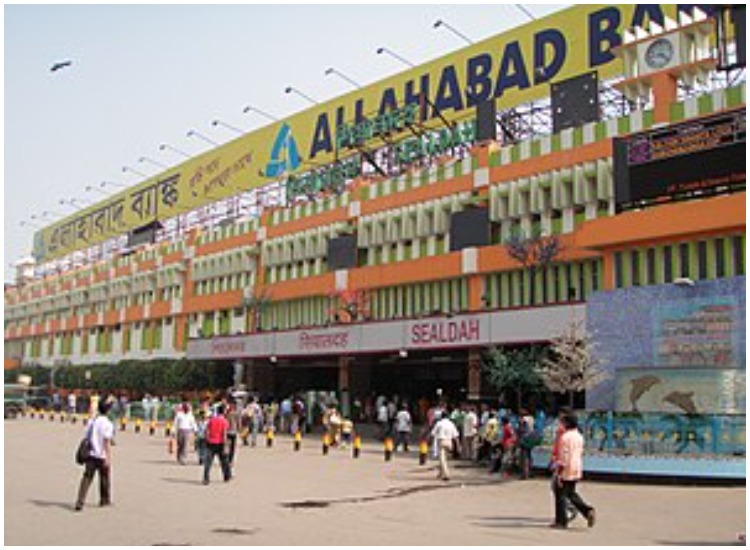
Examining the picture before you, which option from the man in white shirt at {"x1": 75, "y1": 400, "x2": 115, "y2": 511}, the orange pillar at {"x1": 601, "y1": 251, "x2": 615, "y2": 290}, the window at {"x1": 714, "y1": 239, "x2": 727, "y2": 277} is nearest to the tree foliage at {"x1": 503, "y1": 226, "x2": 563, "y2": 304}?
the orange pillar at {"x1": 601, "y1": 251, "x2": 615, "y2": 290}

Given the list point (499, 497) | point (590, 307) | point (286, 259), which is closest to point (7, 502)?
point (499, 497)

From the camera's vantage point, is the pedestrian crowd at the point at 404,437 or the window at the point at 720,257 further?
the window at the point at 720,257

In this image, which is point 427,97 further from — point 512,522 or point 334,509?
point 512,522

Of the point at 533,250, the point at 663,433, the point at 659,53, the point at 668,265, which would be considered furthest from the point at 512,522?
the point at 659,53

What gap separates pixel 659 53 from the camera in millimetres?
31438

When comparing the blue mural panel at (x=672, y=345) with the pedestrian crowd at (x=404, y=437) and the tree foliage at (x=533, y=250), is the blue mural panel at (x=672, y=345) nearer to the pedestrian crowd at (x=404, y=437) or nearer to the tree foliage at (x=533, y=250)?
the pedestrian crowd at (x=404, y=437)

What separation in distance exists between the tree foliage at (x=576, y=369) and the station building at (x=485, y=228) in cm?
42

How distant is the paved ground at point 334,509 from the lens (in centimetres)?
1119

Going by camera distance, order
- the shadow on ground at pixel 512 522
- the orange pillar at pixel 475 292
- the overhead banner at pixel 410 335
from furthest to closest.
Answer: the orange pillar at pixel 475 292 < the overhead banner at pixel 410 335 < the shadow on ground at pixel 512 522

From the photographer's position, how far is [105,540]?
10.6 m

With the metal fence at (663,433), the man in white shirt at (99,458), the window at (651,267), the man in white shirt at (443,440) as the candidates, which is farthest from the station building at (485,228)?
the man in white shirt at (99,458)

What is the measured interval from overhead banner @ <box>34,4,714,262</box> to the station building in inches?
4.3

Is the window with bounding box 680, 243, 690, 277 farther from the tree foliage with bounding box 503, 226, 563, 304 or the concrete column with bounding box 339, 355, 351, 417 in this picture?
the concrete column with bounding box 339, 355, 351, 417

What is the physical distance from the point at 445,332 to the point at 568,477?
21905 mm
